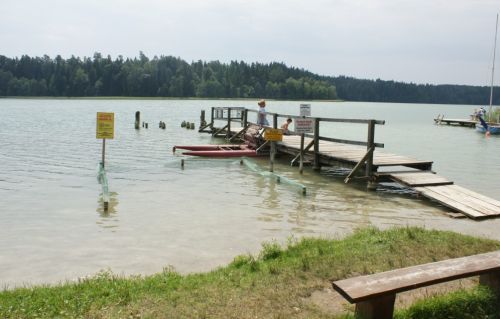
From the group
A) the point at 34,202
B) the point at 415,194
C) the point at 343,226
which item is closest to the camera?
the point at 343,226

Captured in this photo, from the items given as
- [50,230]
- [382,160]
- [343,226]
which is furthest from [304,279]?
[382,160]

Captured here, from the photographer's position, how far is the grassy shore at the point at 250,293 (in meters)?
4.72

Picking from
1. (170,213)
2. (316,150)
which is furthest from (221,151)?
(170,213)

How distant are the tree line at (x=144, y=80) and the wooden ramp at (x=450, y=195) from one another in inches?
6031

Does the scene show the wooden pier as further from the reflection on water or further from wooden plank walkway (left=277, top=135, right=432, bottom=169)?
the reflection on water

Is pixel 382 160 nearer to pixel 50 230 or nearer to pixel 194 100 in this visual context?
pixel 50 230

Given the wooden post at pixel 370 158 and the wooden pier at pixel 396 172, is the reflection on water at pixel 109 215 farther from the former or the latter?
the wooden post at pixel 370 158

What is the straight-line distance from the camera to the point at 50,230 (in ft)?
30.6

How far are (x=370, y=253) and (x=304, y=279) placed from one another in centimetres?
141

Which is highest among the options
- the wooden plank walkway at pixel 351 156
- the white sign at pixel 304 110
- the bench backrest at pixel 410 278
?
the white sign at pixel 304 110

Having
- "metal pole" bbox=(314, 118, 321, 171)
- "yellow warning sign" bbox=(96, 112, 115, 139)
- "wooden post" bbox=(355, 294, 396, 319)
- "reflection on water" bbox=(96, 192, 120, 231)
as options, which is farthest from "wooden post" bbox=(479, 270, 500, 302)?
"metal pole" bbox=(314, 118, 321, 171)

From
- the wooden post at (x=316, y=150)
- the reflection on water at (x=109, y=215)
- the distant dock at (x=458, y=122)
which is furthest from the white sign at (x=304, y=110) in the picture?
the distant dock at (x=458, y=122)

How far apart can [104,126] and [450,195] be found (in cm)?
1015

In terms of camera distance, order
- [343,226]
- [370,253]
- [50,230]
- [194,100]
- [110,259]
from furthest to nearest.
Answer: [194,100] → [343,226] → [50,230] → [110,259] → [370,253]
